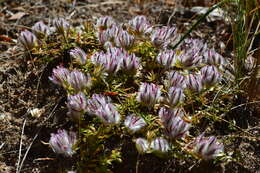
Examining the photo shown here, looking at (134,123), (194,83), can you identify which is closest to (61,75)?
(134,123)

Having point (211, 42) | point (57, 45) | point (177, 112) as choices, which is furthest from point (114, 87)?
point (211, 42)

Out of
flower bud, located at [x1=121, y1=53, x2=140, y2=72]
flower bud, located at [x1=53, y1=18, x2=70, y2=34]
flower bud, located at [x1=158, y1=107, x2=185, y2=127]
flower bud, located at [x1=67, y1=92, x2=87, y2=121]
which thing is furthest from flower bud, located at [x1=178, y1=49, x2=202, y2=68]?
flower bud, located at [x1=53, y1=18, x2=70, y2=34]

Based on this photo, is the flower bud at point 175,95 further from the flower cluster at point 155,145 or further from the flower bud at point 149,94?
the flower cluster at point 155,145

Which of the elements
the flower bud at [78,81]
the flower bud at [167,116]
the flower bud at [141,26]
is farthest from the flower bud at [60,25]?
the flower bud at [167,116]

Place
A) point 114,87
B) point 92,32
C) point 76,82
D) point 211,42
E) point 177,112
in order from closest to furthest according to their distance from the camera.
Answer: point 177,112
point 76,82
point 114,87
point 92,32
point 211,42

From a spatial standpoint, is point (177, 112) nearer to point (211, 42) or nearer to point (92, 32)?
point (92, 32)

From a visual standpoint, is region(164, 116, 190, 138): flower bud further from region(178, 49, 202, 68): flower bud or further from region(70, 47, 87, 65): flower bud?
region(70, 47, 87, 65): flower bud

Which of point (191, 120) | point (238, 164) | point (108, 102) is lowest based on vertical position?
point (238, 164)
